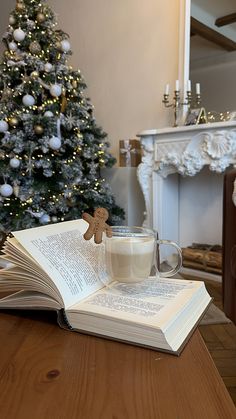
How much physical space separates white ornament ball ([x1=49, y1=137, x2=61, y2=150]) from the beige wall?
727 mm

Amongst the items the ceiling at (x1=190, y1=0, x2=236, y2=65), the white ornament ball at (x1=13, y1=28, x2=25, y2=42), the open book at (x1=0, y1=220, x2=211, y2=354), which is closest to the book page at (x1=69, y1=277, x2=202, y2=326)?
the open book at (x1=0, y1=220, x2=211, y2=354)

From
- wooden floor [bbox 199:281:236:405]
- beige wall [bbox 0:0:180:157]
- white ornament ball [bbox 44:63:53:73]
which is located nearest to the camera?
wooden floor [bbox 199:281:236:405]

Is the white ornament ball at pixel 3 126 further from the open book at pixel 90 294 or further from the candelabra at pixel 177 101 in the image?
the open book at pixel 90 294

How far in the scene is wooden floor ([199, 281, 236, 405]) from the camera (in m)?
0.99

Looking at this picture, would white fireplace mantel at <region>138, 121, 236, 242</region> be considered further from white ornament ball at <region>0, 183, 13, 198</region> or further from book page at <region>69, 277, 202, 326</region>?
book page at <region>69, 277, 202, 326</region>

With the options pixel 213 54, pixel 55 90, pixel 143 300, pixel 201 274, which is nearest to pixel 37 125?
pixel 55 90

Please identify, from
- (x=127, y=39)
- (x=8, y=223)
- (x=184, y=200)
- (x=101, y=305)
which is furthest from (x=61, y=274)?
(x=127, y=39)

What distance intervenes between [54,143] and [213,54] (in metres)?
1.14

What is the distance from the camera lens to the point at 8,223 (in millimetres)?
1903

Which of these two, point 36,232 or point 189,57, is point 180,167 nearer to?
point 189,57

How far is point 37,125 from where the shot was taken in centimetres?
185

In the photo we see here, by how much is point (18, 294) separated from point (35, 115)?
1514 mm

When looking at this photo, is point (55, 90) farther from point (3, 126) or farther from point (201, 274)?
point (201, 274)

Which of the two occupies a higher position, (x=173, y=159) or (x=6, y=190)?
(x=173, y=159)
